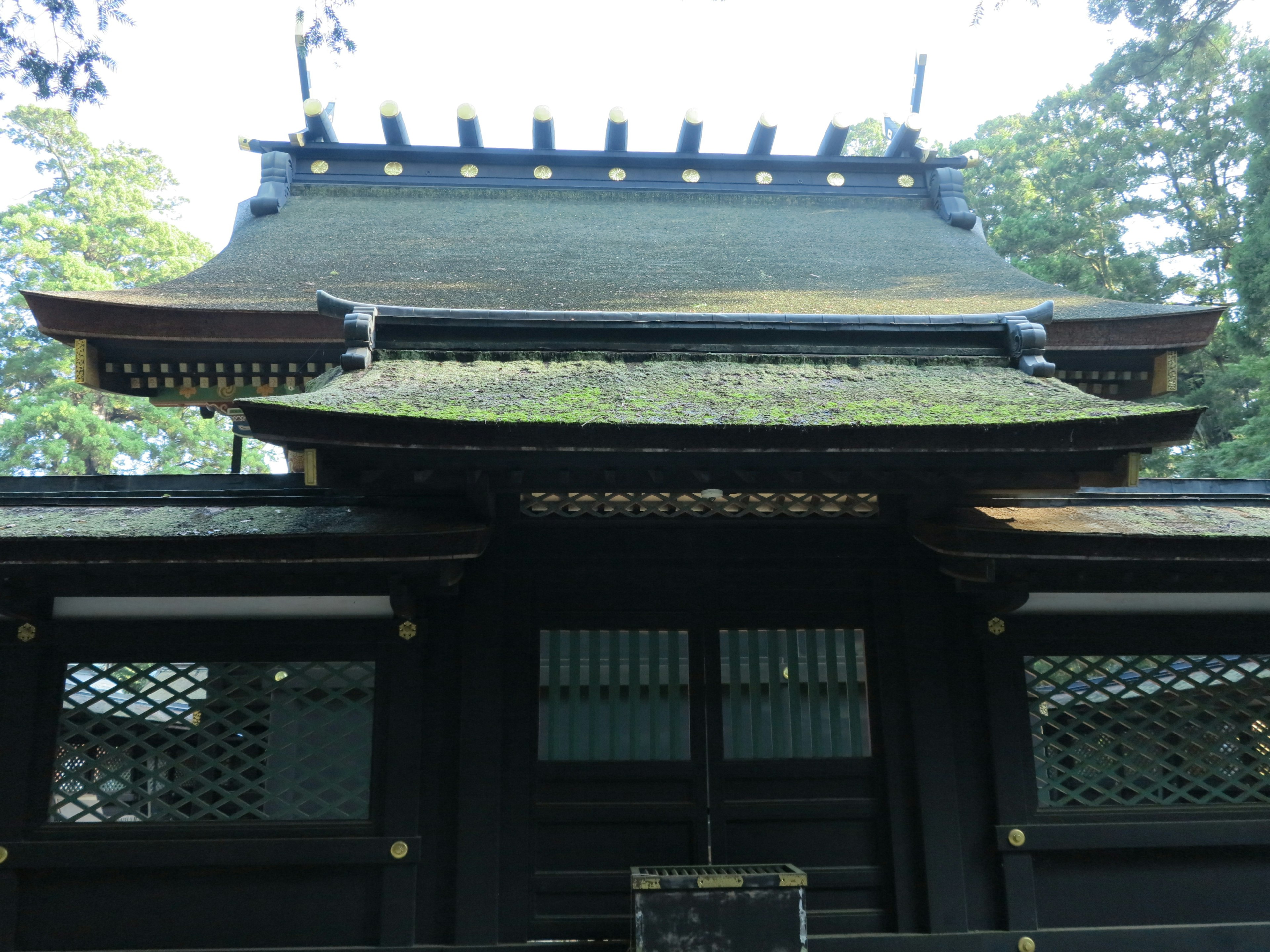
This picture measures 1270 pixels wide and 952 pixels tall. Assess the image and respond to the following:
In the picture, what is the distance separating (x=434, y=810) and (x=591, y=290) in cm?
467

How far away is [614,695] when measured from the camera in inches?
185

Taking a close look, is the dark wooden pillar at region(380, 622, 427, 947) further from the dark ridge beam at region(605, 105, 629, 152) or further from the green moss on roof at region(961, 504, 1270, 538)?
the dark ridge beam at region(605, 105, 629, 152)

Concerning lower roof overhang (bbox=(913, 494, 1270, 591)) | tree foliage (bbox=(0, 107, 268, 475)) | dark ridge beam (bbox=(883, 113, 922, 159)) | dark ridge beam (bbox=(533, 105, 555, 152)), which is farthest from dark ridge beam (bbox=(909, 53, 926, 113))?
tree foliage (bbox=(0, 107, 268, 475))

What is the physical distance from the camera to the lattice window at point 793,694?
4.69 m

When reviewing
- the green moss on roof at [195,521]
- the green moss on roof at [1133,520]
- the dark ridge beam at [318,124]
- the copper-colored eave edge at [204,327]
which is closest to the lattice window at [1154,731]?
the green moss on roof at [1133,520]

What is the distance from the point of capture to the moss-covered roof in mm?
7172

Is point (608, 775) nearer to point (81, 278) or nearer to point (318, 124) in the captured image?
point (318, 124)

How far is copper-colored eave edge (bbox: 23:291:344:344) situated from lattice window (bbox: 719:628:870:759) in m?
3.54

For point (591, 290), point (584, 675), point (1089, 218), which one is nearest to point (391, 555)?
point (584, 675)

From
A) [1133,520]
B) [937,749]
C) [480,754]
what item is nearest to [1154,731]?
[1133,520]

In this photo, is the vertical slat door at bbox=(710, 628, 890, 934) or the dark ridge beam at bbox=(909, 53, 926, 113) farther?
the dark ridge beam at bbox=(909, 53, 926, 113)

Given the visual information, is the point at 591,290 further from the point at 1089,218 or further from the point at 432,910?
the point at 1089,218

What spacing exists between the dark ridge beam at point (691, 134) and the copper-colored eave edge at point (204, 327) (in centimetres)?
637

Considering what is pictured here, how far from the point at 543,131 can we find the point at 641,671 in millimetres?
8229
